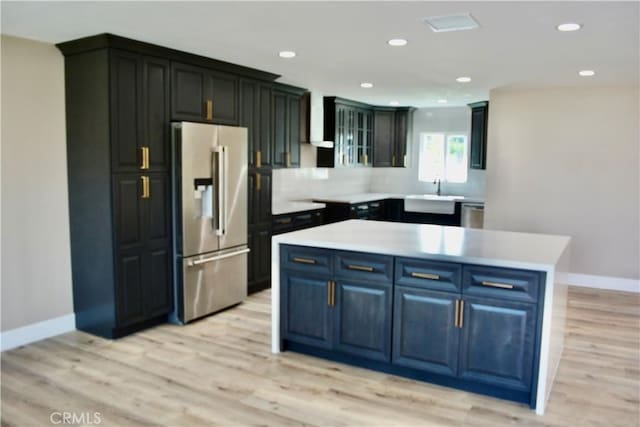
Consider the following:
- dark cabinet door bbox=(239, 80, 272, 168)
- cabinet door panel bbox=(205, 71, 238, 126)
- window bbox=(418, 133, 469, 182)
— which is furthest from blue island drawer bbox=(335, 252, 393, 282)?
window bbox=(418, 133, 469, 182)

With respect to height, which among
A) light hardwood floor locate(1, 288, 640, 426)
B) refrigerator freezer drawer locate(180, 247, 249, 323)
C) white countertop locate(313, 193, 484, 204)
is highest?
white countertop locate(313, 193, 484, 204)

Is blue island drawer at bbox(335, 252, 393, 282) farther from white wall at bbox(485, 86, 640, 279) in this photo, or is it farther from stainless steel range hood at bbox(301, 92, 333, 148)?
white wall at bbox(485, 86, 640, 279)

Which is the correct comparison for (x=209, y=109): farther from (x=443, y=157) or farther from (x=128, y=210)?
(x=443, y=157)

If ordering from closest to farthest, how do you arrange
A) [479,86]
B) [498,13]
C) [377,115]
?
[498,13]
[479,86]
[377,115]

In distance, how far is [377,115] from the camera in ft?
27.6

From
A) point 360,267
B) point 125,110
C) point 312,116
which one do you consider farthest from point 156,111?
point 312,116

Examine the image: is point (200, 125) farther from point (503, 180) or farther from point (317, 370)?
point (503, 180)

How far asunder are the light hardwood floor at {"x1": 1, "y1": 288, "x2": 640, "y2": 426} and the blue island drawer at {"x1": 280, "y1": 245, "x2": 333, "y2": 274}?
687mm

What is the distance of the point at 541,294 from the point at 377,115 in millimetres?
5938

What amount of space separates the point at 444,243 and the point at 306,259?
0.97 m

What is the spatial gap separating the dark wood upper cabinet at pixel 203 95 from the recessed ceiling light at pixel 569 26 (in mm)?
2884

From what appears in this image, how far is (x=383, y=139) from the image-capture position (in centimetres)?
851

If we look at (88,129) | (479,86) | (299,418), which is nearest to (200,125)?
(88,129)

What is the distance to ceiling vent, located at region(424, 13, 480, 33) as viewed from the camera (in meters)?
3.12
